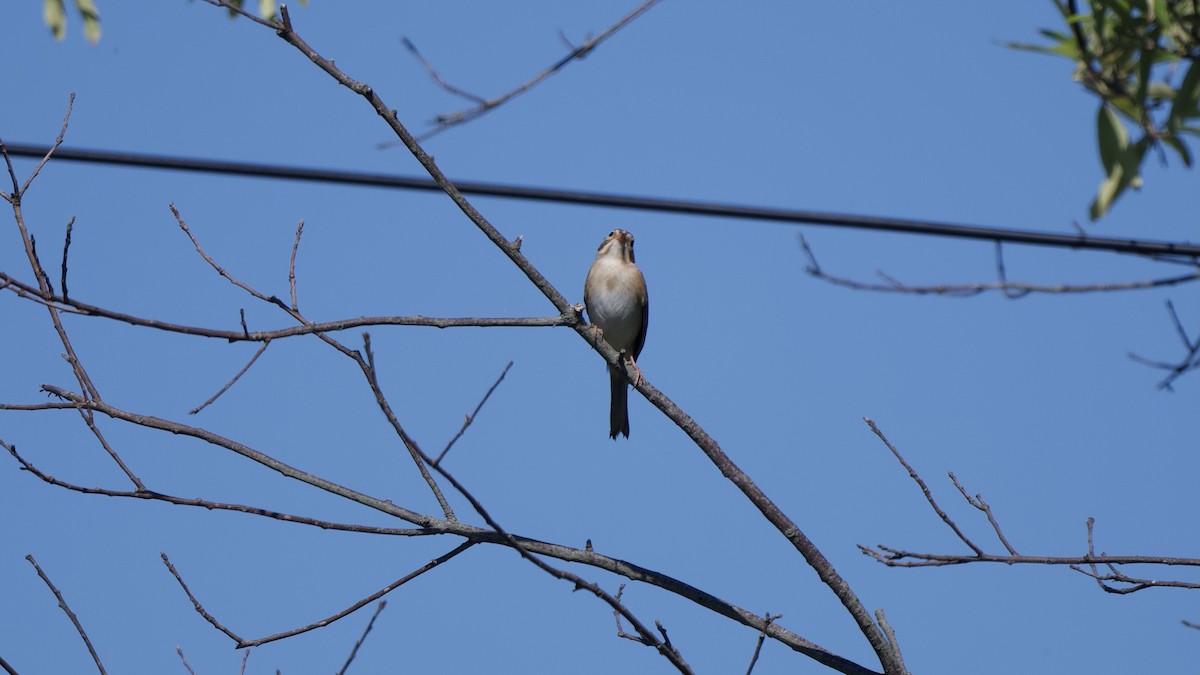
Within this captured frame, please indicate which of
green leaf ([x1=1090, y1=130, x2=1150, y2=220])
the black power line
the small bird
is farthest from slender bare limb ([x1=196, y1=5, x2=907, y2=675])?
the small bird

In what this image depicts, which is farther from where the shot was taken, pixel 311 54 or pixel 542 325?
pixel 542 325

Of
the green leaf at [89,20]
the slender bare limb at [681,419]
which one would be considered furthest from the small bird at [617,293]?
the green leaf at [89,20]

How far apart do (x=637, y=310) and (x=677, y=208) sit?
16.3 feet

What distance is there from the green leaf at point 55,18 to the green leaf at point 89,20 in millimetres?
53

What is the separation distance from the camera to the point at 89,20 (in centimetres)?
380

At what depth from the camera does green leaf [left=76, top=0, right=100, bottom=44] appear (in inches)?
149

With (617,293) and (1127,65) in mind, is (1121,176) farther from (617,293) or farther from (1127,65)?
(617,293)

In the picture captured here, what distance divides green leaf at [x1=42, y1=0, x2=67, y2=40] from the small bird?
213 inches

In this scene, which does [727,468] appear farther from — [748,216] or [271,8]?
[271,8]

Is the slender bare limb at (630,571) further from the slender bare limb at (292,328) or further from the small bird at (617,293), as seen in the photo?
the small bird at (617,293)

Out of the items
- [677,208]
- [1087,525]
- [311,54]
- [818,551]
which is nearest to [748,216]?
[677,208]

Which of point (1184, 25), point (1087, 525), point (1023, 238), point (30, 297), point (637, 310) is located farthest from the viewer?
point (637, 310)

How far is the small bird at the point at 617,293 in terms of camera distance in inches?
356

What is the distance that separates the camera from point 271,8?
4133 millimetres
